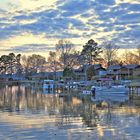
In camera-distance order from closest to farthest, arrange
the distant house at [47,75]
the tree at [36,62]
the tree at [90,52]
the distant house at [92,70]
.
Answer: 1. the distant house at [92,70]
2. the tree at [90,52]
3. the distant house at [47,75]
4. the tree at [36,62]

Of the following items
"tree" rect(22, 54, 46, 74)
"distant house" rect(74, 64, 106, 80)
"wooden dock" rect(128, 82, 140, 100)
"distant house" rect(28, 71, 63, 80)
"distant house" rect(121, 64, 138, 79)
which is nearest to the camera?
"wooden dock" rect(128, 82, 140, 100)

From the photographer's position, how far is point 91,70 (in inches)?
4975

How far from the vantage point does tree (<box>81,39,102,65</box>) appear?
140000 mm

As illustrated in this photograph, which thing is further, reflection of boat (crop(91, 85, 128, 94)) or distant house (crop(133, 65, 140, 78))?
distant house (crop(133, 65, 140, 78))

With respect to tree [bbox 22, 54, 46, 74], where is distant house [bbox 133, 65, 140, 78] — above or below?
below

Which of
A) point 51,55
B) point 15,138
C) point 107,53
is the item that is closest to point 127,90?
point 15,138

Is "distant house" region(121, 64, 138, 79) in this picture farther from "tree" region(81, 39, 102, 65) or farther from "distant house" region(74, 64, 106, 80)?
"tree" region(81, 39, 102, 65)

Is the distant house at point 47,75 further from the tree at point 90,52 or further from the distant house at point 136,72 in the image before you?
the distant house at point 136,72

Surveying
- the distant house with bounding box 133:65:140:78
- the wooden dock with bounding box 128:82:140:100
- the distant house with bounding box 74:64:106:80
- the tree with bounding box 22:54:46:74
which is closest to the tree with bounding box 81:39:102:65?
the distant house with bounding box 74:64:106:80

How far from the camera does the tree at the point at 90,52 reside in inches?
5512

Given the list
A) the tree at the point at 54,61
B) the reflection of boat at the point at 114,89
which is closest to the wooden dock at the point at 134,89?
the reflection of boat at the point at 114,89

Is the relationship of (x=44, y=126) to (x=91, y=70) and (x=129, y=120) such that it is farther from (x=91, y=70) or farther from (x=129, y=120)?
(x=91, y=70)

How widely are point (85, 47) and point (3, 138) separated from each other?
392ft

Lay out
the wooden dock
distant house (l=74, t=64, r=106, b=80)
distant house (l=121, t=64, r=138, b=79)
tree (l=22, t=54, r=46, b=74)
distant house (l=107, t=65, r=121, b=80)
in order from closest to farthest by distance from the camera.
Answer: the wooden dock
distant house (l=121, t=64, r=138, b=79)
distant house (l=107, t=65, r=121, b=80)
distant house (l=74, t=64, r=106, b=80)
tree (l=22, t=54, r=46, b=74)
